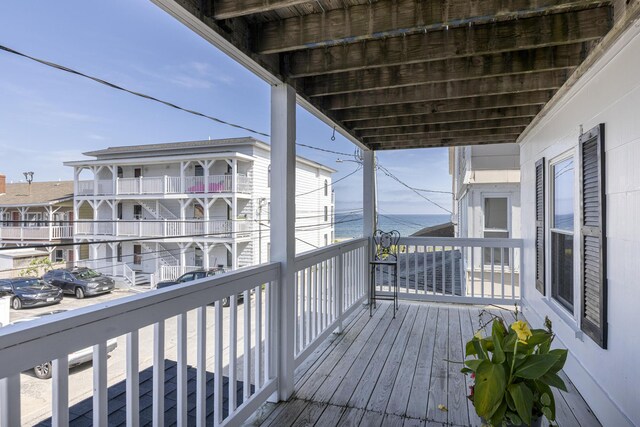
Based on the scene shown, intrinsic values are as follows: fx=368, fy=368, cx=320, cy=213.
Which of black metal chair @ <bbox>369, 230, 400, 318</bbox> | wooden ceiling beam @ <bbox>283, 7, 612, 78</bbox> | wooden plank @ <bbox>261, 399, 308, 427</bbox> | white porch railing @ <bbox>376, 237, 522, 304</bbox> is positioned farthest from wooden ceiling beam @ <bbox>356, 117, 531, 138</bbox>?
wooden plank @ <bbox>261, 399, 308, 427</bbox>

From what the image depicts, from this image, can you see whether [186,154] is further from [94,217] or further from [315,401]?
[315,401]

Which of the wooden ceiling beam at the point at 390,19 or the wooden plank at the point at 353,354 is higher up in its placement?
the wooden ceiling beam at the point at 390,19

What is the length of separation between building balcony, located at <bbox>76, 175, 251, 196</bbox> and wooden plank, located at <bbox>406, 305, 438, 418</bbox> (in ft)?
6.33

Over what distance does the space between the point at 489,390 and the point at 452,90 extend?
242cm

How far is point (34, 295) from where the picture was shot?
3.72 feet

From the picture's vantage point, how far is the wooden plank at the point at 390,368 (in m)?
2.62

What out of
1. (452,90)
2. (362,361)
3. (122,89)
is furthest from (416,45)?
(362,361)

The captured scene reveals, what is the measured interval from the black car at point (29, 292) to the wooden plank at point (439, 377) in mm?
2276

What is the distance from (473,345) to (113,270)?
1.68 m

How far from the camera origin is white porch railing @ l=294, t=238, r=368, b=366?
3090 millimetres

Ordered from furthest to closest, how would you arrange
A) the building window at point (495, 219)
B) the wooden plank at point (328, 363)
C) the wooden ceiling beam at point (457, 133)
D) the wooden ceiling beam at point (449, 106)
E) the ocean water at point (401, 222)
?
the ocean water at point (401, 222) → the building window at point (495, 219) → the wooden ceiling beam at point (457, 133) → the wooden ceiling beam at point (449, 106) → the wooden plank at point (328, 363)

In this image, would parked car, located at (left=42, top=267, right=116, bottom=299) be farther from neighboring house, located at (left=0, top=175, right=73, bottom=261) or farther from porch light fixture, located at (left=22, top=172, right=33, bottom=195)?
porch light fixture, located at (left=22, top=172, right=33, bottom=195)

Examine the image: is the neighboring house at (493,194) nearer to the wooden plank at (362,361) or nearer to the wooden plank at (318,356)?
the wooden plank at (362,361)

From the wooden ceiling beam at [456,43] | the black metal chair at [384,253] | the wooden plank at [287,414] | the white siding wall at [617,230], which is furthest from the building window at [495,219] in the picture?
the wooden plank at [287,414]
